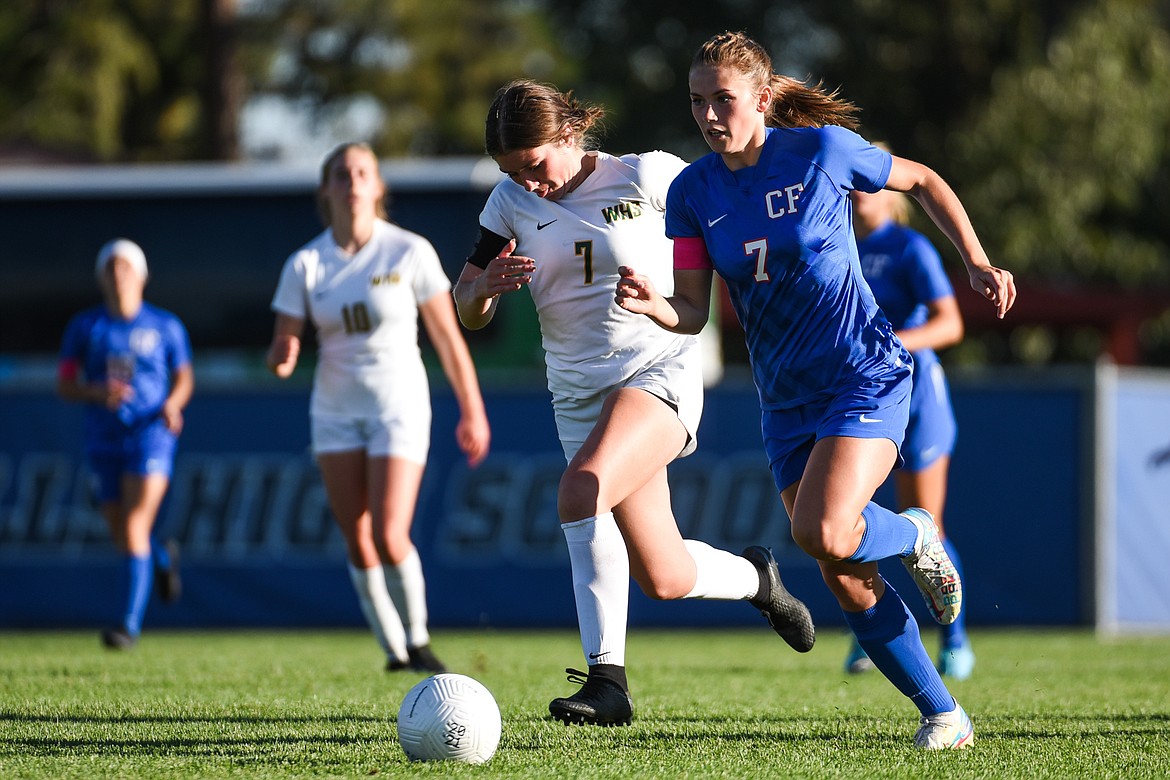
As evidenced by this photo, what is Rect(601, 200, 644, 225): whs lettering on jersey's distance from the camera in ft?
17.9

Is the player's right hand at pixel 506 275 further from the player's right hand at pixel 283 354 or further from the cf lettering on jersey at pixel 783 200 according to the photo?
the player's right hand at pixel 283 354

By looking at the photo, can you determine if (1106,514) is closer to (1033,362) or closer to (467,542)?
(467,542)

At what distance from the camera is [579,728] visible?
17.4 ft

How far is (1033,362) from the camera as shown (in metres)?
28.0

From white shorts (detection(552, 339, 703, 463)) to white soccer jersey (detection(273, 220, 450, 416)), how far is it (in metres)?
1.81

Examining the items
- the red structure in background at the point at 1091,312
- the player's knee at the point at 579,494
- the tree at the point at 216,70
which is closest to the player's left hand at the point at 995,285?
the player's knee at the point at 579,494

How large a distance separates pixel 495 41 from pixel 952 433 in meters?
23.7

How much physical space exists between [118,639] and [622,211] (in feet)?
17.4

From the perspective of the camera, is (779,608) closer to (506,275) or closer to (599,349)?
(599,349)

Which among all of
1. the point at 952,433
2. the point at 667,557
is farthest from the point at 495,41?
the point at 667,557

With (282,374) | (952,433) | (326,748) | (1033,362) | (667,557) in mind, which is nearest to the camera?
(326,748)

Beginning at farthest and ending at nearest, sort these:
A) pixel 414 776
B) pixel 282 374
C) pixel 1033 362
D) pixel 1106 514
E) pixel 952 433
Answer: pixel 1033 362
pixel 1106 514
pixel 952 433
pixel 282 374
pixel 414 776

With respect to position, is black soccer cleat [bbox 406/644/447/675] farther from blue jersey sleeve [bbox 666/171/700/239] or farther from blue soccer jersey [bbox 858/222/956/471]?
blue jersey sleeve [bbox 666/171/700/239]

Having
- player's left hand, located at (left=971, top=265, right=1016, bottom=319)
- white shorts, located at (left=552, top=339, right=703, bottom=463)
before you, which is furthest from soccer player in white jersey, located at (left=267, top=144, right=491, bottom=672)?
player's left hand, located at (left=971, top=265, right=1016, bottom=319)
